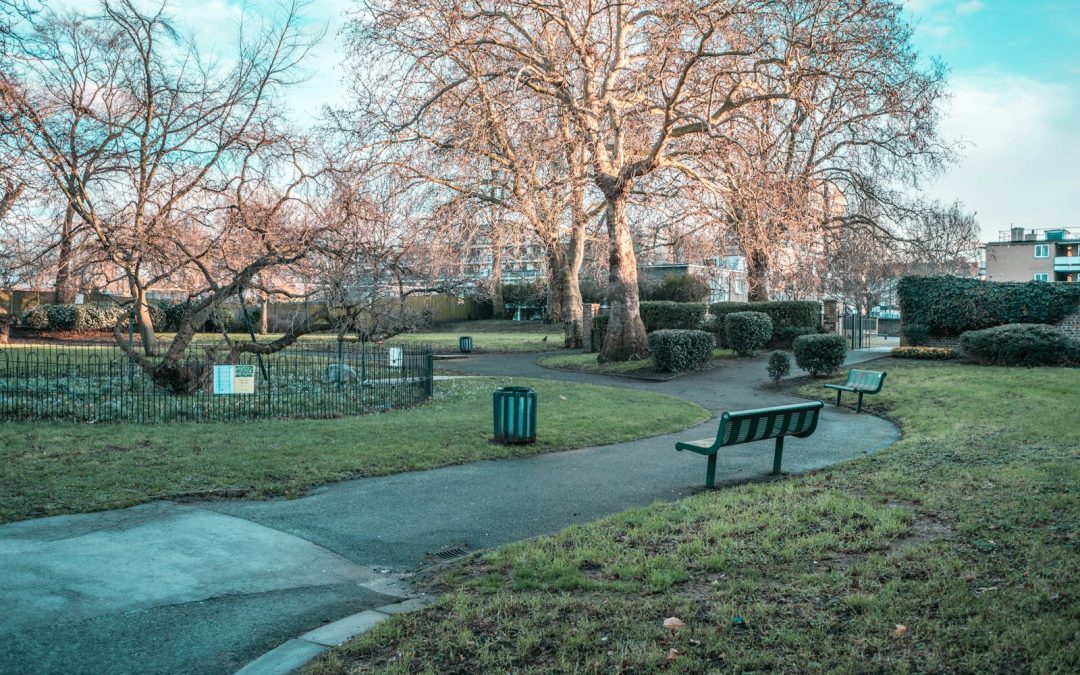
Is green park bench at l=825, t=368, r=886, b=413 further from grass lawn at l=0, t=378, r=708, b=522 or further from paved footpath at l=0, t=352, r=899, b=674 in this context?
paved footpath at l=0, t=352, r=899, b=674

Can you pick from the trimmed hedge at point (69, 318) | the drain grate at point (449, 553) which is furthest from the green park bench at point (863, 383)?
the trimmed hedge at point (69, 318)

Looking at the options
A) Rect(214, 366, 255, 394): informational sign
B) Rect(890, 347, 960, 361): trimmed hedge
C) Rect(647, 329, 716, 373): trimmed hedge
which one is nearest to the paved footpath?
Rect(214, 366, 255, 394): informational sign

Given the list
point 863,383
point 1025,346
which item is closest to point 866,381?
point 863,383

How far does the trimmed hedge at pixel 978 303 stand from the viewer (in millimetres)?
23734

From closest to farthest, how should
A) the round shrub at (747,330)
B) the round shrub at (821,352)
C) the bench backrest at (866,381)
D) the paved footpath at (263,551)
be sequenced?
the paved footpath at (263,551) → the bench backrest at (866,381) → the round shrub at (821,352) → the round shrub at (747,330)

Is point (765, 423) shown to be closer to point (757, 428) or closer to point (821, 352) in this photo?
point (757, 428)

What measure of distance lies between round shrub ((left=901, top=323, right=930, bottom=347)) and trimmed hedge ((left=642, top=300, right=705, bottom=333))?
747 centimetres

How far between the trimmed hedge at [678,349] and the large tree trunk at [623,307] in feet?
5.08

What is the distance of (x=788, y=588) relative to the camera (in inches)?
188

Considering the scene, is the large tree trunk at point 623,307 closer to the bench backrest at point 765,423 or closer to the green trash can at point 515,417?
the green trash can at point 515,417

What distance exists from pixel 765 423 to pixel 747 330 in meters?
17.0

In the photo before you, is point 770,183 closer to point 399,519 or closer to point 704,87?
point 704,87

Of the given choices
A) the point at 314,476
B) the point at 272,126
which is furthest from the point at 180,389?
the point at 314,476

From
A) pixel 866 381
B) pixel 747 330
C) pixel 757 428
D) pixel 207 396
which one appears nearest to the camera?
pixel 757 428
